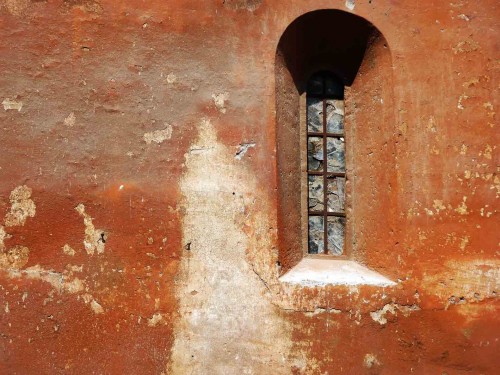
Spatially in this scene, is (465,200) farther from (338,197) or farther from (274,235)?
(274,235)

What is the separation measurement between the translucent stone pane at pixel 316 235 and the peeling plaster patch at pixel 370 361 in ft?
2.83

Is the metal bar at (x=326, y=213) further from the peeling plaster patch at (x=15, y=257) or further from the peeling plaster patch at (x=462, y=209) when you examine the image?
the peeling plaster patch at (x=15, y=257)

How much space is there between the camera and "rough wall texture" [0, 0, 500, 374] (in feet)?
12.4

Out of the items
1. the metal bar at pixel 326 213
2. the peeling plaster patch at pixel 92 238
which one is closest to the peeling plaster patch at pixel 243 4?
the metal bar at pixel 326 213

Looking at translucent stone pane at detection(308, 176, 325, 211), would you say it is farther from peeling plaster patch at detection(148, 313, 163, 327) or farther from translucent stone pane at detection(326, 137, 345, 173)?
peeling plaster patch at detection(148, 313, 163, 327)

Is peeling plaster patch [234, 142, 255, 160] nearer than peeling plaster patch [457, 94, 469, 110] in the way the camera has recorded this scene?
Yes

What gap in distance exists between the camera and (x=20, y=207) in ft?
12.5

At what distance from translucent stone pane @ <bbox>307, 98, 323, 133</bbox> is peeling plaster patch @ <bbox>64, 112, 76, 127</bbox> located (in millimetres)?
1755

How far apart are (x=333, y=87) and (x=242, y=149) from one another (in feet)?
3.48

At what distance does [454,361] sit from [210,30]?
284cm

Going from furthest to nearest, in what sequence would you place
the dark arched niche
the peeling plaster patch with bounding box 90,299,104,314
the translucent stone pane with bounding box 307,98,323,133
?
the translucent stone pane with bounding box 307,98,323,133 < the dark arched niche < the peeling plaster patch with bounding box 90,299,104,314

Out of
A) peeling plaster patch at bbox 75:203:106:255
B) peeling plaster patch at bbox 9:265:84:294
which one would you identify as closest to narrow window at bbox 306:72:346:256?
peeling plaster patch at bbox 75:203:106:255

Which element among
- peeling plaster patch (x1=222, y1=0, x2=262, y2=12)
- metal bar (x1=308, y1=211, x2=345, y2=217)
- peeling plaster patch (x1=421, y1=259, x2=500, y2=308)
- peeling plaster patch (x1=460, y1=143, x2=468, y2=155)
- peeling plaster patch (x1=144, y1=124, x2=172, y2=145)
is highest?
peeling plaster patch (x1=222, y1=0, x2=262, y2=12)

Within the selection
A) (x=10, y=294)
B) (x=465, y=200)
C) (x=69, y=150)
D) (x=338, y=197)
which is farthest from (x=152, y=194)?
(x=465, y=200)
